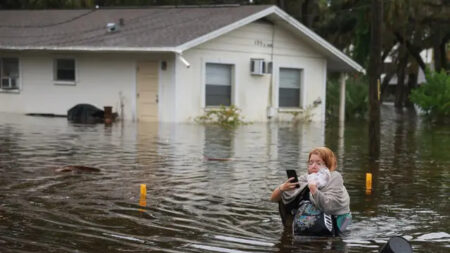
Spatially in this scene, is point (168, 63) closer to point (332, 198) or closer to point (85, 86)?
point (85, 86)

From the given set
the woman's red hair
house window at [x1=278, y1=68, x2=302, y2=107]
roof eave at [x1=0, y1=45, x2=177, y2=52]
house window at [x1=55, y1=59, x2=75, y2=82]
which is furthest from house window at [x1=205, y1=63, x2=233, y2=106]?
the woman's red hair

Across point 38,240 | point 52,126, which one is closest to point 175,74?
point 52,126

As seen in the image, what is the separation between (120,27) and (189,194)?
18833mm

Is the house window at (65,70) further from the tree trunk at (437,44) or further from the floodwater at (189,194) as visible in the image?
the tree trunk at (437,44)

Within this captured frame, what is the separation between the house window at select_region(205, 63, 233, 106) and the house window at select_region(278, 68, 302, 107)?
2.69 meters

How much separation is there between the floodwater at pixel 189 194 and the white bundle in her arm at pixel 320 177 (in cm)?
54

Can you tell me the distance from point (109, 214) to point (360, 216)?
2.82m

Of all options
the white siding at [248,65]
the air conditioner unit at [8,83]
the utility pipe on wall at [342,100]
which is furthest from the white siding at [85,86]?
the utility pipe on wall at [342,100]

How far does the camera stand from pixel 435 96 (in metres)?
30.1

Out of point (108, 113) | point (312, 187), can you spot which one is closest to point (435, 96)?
point (108, 113)

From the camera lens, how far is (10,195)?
9.61m

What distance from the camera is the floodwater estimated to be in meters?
7.36

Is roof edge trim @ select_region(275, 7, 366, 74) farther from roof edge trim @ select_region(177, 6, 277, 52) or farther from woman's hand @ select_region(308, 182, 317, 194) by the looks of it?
woman's hand @ select_region(308, 182, 317, 194)

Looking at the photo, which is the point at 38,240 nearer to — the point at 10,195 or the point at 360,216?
the point at 10,195
